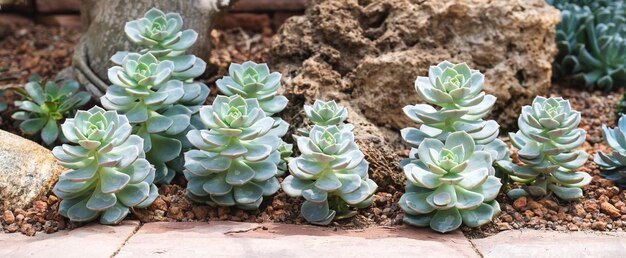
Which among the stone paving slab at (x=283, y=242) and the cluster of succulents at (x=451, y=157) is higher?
the cluster of succulents at (x=451, y=157)

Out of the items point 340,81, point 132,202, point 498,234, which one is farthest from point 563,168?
point 132,202

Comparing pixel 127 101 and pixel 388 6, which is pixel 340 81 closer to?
pixel 388 6

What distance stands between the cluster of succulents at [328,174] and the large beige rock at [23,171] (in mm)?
967

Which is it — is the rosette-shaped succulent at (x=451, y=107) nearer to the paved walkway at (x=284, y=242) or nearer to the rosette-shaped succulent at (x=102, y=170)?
the paved walkway at (x=284, y=242)

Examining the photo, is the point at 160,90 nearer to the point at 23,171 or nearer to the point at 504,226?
the point at 23,171

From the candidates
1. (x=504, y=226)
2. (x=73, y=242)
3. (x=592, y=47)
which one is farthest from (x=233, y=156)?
(x=592, y=47)

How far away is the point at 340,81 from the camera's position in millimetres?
3795

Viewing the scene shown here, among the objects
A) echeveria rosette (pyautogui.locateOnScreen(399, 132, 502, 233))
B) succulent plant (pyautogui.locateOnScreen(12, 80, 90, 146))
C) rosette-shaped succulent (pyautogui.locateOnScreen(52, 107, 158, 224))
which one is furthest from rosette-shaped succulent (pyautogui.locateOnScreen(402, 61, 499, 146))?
succulent plant (pyautogui.locateOnScreen(12, 80, 90, 146))

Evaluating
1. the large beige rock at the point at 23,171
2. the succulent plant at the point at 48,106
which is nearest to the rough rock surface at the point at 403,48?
the succulent plant at the point at 48,106

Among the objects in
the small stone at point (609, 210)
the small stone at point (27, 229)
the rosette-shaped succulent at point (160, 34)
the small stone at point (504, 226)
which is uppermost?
the rosette-shaped succulent at point (160, 34)

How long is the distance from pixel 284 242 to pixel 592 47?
103 inches

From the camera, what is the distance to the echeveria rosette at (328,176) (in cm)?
300

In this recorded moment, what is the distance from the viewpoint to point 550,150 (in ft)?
10.5

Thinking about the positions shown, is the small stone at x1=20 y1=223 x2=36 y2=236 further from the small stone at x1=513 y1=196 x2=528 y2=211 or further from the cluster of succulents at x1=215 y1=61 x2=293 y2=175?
the small stone at x1=513 y1=196 x2=528 y2=211
